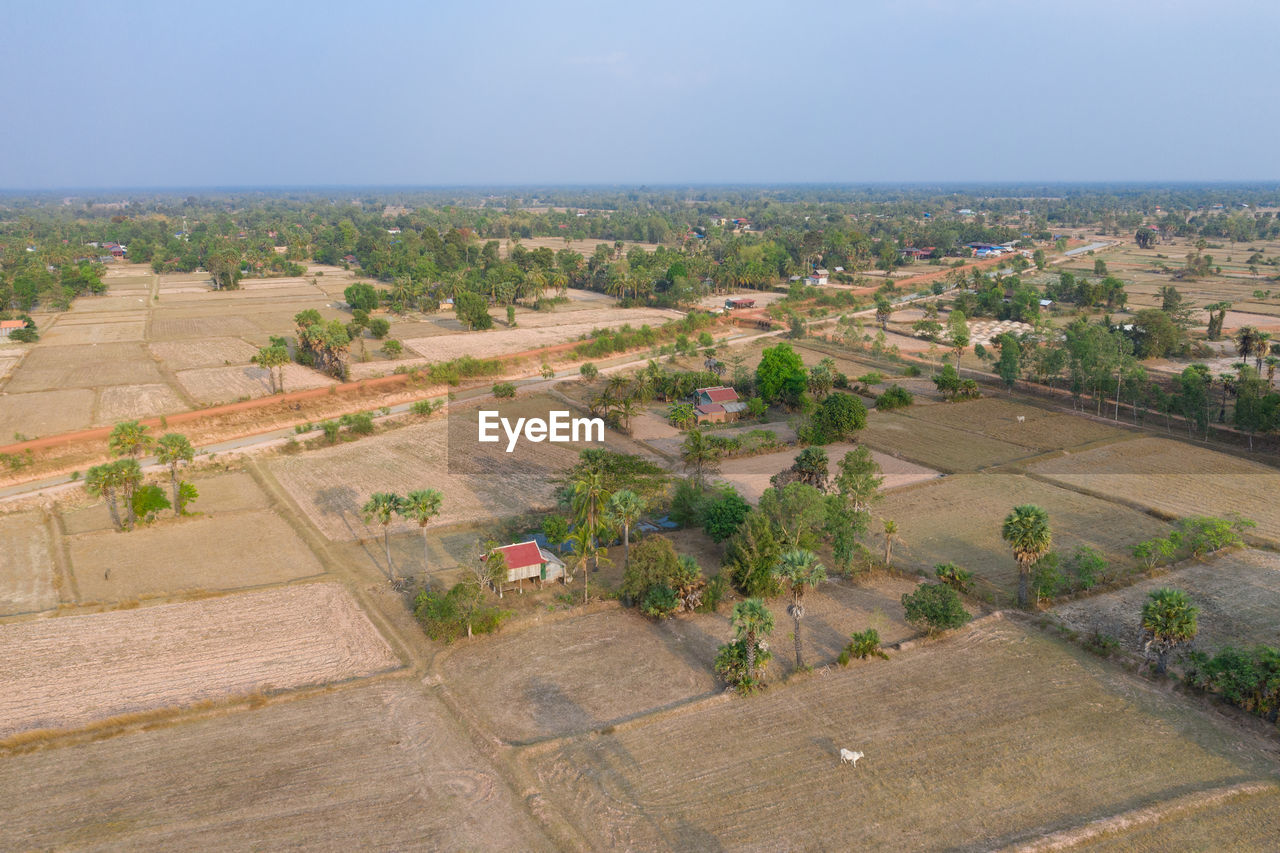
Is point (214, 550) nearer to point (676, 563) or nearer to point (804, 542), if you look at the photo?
point (676, 563)

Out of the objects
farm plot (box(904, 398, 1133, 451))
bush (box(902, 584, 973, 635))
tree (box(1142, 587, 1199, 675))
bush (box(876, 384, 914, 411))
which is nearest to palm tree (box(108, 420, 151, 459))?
bush (box(902, 584, 973, 635))

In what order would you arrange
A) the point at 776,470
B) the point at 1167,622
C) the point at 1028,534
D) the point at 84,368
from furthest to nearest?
the point at 84,368 → the point at 776,470 → the point at 1028,534 → the point at 1167,622

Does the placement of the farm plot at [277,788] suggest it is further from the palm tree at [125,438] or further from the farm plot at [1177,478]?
the farm plot at [1177,478]

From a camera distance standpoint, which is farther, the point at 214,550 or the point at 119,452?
the point at 119,452

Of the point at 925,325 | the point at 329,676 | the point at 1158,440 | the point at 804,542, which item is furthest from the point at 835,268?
the point at 329,676

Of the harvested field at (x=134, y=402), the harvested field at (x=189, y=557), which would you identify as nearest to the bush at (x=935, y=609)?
the harvested field at (x=189, y=557)

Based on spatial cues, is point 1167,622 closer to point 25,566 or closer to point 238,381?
point 25,566

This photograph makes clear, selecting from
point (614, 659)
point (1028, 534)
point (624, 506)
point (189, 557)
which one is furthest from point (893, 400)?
point (189, 557)
